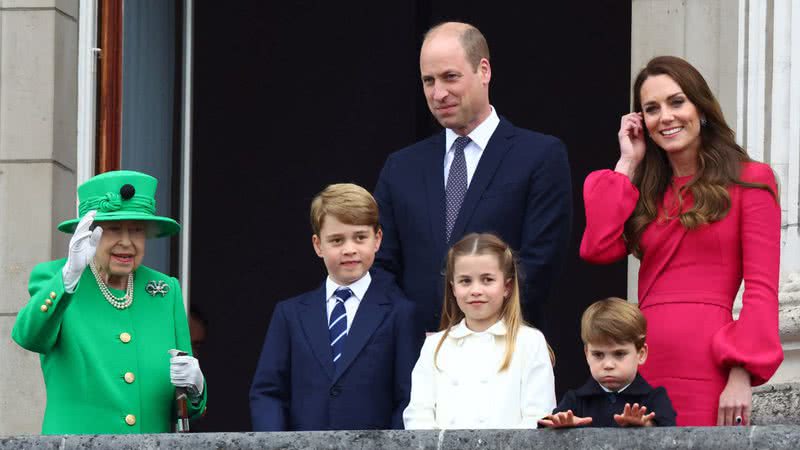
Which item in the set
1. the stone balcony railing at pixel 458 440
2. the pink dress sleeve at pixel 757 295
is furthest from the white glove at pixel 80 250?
the pink dress sleeve at pixel 757 295

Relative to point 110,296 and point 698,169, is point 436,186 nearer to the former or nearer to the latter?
point 698,169

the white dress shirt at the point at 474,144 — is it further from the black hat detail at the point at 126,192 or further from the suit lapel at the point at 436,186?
the black hat detail at the point at 126,192

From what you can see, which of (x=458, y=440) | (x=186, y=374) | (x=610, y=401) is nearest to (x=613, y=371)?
(x=610, y=401)

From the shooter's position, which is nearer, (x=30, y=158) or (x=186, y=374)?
(x=186, y=374)

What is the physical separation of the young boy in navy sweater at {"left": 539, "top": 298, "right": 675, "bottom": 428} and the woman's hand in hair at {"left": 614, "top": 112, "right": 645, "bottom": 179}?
23.9 inches

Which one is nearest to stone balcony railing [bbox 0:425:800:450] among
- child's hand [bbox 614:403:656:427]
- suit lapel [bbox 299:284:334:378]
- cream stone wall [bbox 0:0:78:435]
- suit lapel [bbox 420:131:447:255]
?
child's hand [bbox 614:403:656:427]

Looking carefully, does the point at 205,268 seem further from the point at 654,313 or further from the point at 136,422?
the point at 654,313

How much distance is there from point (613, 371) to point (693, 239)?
23.1 inches

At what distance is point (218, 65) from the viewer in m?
13.7

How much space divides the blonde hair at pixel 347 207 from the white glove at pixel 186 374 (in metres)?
0.63

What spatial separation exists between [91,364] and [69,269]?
1.52 feet

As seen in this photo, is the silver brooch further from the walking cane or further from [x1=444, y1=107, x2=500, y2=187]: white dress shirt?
[x1=444, y1=107, x2=500, y2=187]: white dress shirt

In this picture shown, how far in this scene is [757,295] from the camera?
22.7 feet

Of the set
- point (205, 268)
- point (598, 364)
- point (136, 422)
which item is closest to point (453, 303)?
point (598, 364)
